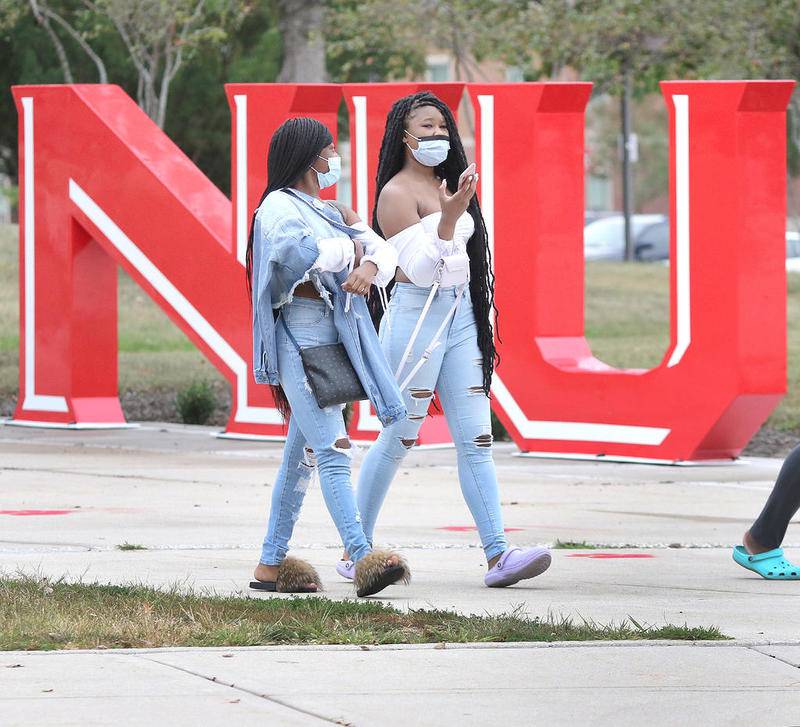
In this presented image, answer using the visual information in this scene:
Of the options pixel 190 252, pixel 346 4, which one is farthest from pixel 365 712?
pixel 346 4

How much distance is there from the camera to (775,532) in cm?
765

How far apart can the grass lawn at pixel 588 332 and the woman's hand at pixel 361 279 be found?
881cm

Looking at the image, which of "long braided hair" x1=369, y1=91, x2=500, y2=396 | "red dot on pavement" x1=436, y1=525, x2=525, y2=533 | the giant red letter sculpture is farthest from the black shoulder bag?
the giant red letter sculpture

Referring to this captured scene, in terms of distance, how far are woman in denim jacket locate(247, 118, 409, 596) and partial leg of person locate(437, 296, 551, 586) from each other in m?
0.46

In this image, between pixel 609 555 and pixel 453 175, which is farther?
pixel 609 555

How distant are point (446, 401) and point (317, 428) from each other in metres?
0.72

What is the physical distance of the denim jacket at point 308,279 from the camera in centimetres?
712

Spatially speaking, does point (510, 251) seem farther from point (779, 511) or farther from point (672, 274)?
point (779, 511)

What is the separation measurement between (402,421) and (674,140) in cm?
524

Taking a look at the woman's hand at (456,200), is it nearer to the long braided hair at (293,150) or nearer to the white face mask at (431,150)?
the white face mask at (431,150)

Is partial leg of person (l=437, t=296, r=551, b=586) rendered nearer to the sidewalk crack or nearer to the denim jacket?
the denim jacket

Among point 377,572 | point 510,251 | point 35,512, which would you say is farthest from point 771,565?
point 510,251

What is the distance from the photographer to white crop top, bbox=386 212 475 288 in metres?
7.50

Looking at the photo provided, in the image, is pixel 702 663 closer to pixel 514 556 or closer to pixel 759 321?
pixel 514 556
